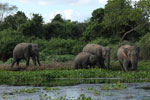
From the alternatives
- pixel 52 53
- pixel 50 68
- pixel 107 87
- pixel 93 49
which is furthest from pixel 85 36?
pixel 107 87

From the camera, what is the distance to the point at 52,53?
43031 mm

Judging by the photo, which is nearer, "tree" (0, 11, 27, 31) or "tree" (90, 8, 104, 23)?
"tree" (90, 8, 104, 23)

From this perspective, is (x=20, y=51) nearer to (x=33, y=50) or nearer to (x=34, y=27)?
(x=33, y=50)

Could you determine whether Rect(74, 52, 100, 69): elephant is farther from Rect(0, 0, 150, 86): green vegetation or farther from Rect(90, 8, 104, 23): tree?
Rect(90, 8, 104, 23): tree

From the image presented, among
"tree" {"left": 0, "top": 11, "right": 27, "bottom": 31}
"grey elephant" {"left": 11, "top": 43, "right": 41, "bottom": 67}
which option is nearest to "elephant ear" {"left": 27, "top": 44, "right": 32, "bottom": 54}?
"grey elephant" {"left": 11, "top": 43, "right": 41, "bottom": 67}

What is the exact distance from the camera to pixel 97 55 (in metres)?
29.2

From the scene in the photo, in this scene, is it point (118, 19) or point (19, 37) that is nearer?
point (19, 37)

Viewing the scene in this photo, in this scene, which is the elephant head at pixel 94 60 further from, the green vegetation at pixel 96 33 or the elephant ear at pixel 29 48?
the elephant ear at pixel 29 48

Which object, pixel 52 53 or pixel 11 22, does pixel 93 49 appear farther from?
pixel 11 22

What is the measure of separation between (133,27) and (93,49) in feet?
68.7

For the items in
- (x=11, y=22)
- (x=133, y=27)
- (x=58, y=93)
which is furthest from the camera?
(x=11, y=22)

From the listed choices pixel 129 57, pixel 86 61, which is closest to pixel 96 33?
pixel 86 61

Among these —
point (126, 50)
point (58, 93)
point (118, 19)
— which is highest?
point (118, 19)

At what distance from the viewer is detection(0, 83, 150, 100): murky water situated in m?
14.7
